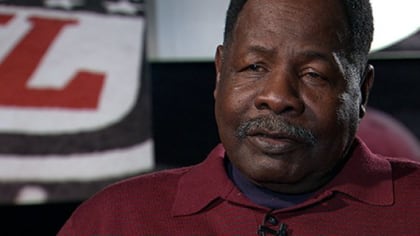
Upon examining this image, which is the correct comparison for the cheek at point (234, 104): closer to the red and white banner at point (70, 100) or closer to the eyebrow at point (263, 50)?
the eyebrow at point (263, 50)

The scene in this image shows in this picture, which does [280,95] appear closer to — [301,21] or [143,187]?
[301,21]

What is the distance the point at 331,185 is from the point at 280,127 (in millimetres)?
133

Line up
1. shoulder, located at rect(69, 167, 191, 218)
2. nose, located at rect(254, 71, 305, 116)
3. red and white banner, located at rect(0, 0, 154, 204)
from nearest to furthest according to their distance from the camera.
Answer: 1. nose, located at rect(254, 71, 305, 116)
2. shoulder, located at rect(69, 167, 191, 218)
3. red and white banner, located at rect(0, 0, 154, 204)

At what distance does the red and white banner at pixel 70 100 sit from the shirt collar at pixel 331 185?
71 centimetres

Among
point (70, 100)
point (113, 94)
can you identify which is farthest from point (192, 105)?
point (70, 100)

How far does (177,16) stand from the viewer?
5.85 ft

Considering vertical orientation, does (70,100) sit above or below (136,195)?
below

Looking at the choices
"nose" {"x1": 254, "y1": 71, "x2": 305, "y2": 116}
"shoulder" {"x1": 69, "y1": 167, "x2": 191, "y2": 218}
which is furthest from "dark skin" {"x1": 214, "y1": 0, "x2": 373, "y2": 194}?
"shoulder" {"x1": 69, "y1": 167, "x2": 191, "y2": 218}

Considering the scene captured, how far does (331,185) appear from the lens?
962 mm

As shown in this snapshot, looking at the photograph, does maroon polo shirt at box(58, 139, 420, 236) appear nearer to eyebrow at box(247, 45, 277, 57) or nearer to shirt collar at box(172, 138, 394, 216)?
shirt collar at box(172, 138, 394, 216)

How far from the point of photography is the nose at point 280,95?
0.89 meters

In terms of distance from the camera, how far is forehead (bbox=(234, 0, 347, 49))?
92 centimetres

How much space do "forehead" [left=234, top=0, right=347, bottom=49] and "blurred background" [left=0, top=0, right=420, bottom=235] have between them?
2.61 ft

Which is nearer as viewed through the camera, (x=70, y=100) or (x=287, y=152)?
(x=287, y=152)
